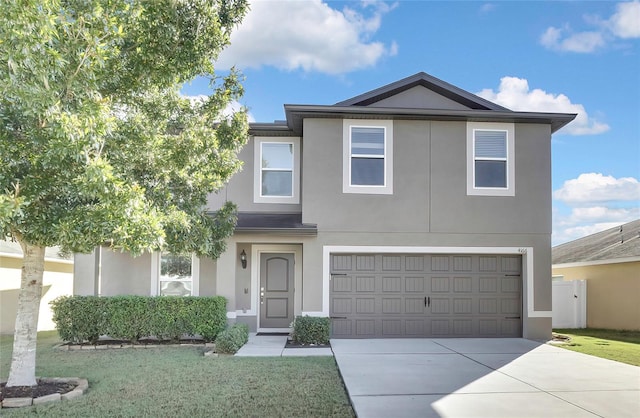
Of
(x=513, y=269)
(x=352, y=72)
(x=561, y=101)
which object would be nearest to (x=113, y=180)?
(x=513, y=269)

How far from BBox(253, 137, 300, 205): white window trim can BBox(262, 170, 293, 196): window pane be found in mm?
98

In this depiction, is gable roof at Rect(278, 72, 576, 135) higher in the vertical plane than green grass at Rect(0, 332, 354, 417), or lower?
higher

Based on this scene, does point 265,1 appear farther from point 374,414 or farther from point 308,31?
point 374,414

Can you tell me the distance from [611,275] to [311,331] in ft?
34.9

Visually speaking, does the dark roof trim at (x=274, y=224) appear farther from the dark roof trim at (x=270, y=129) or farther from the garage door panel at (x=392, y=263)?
the dark roof trim at (x=270, y=129)

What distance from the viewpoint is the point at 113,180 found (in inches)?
247

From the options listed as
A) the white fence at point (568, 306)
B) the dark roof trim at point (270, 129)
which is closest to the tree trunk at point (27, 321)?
the dark roof trim at point (270, 129)

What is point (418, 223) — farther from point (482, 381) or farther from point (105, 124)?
point (105, 124)

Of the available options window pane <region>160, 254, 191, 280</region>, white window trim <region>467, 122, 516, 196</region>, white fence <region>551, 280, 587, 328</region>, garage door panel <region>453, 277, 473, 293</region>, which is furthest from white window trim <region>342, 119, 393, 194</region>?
white fence <region>551, 280, 587, 328</region>

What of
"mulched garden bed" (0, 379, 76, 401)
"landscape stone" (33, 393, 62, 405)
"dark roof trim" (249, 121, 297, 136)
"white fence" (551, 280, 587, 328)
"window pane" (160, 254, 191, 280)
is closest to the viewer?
"landscape stone" (33, 393, 62, 405)

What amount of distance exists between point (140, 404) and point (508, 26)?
45.1 feet

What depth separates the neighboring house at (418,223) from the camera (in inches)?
505

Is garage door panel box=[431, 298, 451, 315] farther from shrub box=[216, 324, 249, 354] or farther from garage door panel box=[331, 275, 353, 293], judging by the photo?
shrub box=[216, 324, 249, 354]

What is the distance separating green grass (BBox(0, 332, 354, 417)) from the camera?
6578mm
